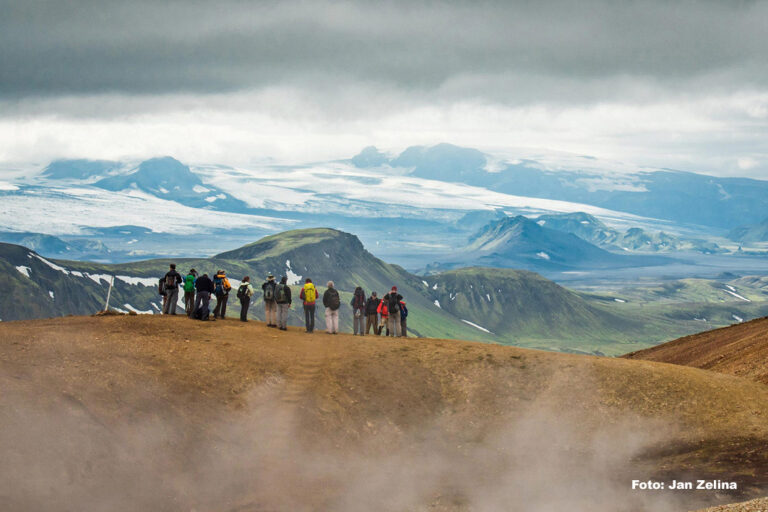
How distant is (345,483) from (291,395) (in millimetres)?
7319

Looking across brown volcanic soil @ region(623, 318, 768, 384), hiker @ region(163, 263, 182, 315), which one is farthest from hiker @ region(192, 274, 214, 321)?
brown volcanic soil @ region(623, 318, 768, 384)

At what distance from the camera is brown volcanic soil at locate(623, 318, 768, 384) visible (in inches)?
2207

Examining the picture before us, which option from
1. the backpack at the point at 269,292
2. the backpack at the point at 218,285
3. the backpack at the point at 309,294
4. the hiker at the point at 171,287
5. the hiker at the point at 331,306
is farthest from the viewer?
the backpack at the point at 269,292

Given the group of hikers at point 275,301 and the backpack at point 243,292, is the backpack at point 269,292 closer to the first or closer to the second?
the group of hikers at point 275,301

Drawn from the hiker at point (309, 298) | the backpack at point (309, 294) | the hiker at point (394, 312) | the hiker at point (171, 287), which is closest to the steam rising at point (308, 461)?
the hiker at point (309, 298)

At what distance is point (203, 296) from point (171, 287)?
3.04 m

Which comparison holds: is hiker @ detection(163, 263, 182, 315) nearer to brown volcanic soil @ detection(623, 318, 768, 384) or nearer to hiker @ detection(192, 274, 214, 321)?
hiker @ detection(192, 274, 214, 321)

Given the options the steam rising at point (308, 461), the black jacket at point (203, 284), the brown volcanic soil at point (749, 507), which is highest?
the black jacket at point (203, 284)

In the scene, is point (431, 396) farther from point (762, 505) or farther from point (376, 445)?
point (762, 505)

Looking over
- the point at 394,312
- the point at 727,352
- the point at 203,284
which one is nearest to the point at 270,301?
the point at 203,284

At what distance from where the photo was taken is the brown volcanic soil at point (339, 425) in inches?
1545

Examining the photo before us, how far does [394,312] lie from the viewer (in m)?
60.7

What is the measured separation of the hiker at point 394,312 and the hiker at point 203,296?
13.1 metres

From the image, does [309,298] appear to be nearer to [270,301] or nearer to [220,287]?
[270,301]
